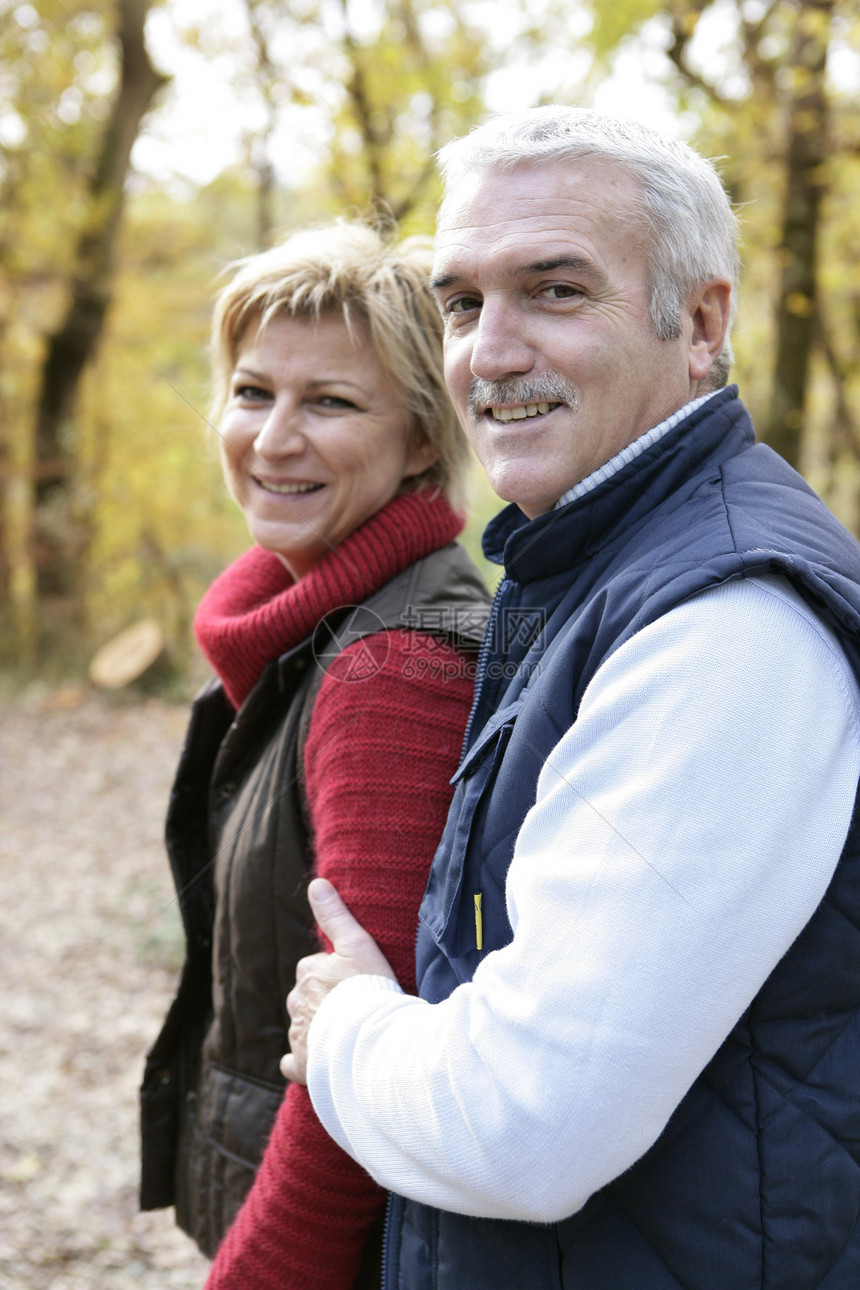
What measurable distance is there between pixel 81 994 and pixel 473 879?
413 cm

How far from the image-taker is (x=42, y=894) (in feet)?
19.0

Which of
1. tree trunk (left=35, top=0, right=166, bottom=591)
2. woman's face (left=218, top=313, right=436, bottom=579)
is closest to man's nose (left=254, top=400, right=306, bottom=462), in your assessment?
woman's face (left=218, top=313, right=436, bottom=579)

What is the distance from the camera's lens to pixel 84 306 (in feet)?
35.8

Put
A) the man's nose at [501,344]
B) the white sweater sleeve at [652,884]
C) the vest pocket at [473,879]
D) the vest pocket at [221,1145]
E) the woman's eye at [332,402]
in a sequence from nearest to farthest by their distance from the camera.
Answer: the white sweater sleeve at [652,884], the vest pocket at [473,879], the man's nose at [501,344], the vest pocket at [221,1145], the woman's eye at [332,402]

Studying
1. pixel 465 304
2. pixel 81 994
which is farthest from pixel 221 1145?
pixel 81 994

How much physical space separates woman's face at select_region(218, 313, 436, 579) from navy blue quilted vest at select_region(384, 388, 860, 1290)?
2.10 feet

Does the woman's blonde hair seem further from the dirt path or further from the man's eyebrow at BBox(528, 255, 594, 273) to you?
the dirt path

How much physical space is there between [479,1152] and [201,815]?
113 centimetres

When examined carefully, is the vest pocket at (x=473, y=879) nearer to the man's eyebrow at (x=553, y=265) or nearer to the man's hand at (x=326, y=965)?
the man's hand at (x=326, y=965)

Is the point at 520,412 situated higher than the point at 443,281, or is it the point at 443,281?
the point at 443,281

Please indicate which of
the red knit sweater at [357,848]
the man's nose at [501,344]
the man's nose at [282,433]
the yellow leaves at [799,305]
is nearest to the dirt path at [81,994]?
the red knit sweater at [357,848]

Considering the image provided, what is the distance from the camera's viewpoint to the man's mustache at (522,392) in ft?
3.97

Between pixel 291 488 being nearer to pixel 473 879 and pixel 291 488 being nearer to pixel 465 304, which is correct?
pixel 465 304

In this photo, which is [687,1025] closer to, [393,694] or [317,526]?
[393,694]
